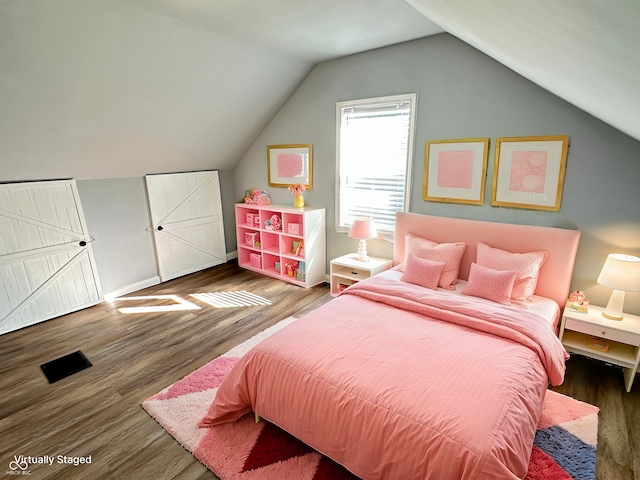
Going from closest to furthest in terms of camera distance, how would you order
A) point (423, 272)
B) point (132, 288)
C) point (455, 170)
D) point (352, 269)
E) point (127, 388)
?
point (127, 388)
point (423, 272)
point (455, 170)
point (352, 269)
point (132, 288)

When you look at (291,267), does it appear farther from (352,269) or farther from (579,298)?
(579,298)

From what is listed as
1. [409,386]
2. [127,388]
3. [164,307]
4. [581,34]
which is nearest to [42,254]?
[164,307]

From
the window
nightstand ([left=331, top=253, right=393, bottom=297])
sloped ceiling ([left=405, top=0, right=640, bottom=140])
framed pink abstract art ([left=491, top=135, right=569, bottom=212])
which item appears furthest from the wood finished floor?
sloped ceiling ([left=405, top=0, right=640, bottom=140])

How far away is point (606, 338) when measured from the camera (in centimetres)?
248

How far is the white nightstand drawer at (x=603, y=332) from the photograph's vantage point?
2367mm

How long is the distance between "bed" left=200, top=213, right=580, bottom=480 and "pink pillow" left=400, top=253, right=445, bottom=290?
134 millimetres

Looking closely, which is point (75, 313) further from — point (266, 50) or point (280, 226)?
point (266, 50)

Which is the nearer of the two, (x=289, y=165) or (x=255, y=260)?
(x=289, y=165)

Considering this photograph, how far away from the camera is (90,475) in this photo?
1.87 meters

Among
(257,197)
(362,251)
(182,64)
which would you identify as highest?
(182,64)

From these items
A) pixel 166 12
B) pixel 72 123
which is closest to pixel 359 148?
pixel 166 12

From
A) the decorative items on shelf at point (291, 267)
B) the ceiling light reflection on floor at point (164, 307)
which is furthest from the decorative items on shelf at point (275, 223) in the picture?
the ceiling light reflection on floor at point (164, 307)

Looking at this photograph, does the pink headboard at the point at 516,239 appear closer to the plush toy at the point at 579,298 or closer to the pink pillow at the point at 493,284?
the plush toy at the point at 579,298

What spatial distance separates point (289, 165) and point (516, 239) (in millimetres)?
2778
